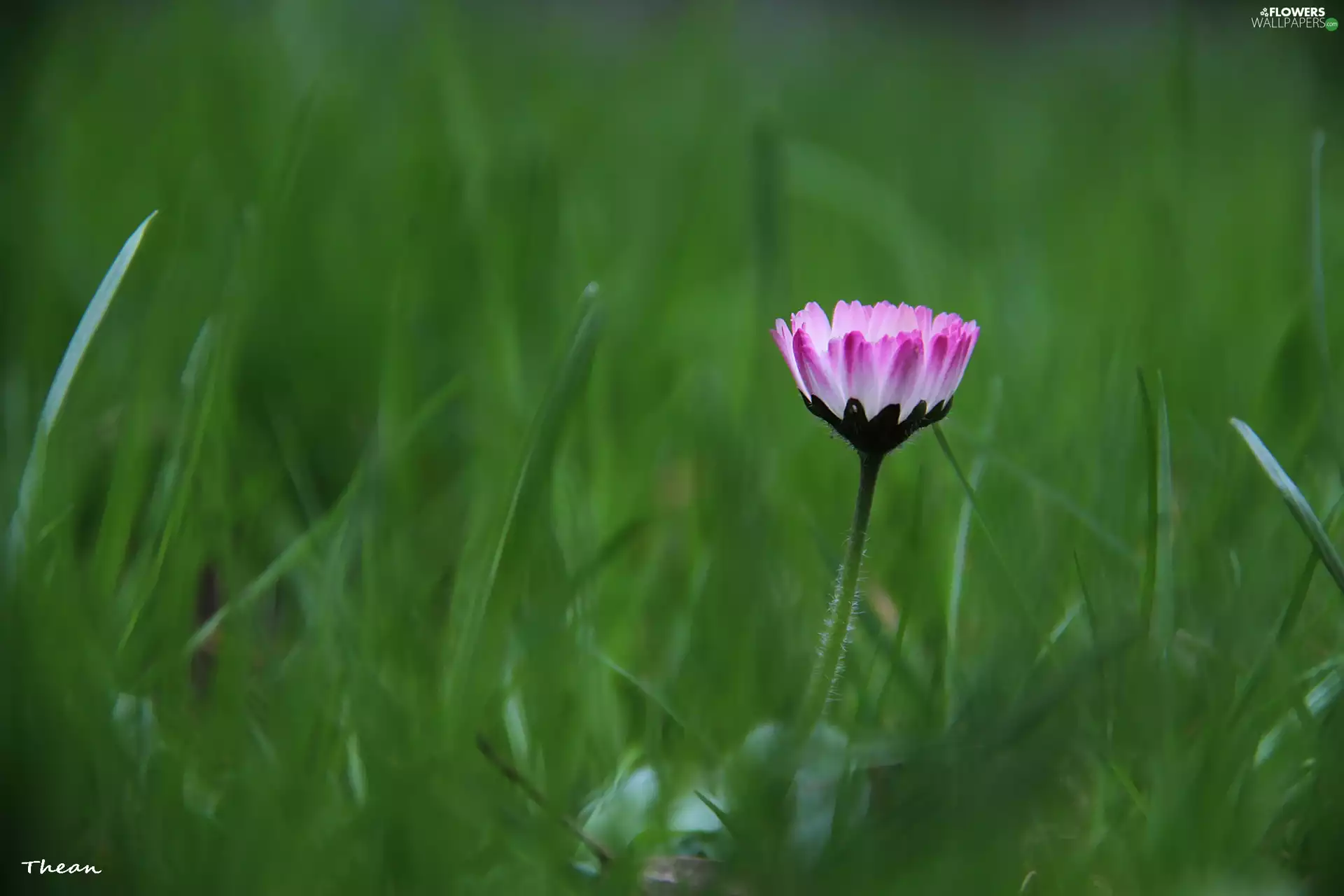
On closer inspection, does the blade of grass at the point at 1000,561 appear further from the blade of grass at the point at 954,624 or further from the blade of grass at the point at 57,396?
the blade of grass at the point at 57,396

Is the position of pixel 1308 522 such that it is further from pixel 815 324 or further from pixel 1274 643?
pixel 815 324

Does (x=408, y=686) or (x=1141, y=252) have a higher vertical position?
(x=1141, y=252)

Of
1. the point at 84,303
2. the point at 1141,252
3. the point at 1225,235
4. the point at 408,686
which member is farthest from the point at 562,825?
the point at 1225,235

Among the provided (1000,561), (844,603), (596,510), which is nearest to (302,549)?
(596,510)

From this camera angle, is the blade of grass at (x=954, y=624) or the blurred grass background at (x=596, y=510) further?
the blade of grass at (x=954, y=624)

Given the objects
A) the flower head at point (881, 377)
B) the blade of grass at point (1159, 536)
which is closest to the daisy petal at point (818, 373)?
the flower head at point (881, 377)

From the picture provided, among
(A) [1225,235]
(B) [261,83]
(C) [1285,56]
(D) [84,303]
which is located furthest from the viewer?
(C) [1285,56]

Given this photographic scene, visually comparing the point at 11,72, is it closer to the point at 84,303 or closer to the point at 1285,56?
the point at 84,303

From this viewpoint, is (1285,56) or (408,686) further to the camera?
(1285,56)
